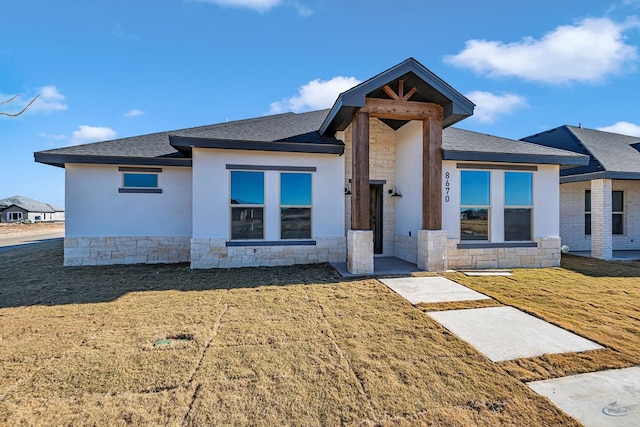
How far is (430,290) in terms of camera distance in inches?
242

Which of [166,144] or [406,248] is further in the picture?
[166,144]

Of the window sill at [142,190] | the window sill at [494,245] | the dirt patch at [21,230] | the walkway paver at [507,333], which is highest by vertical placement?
the window sill at [142,190]

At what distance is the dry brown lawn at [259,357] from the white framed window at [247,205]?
2271 mm

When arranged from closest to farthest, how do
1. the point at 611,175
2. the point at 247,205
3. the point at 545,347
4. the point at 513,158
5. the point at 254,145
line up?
the point at 545,347 < the point at 254,145 < the point at 247,205 < the point at 513,158 < the point at 611,175

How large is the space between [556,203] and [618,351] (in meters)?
6.93

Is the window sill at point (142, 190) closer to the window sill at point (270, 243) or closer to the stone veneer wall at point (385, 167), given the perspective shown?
the window sill at point (270, 243)

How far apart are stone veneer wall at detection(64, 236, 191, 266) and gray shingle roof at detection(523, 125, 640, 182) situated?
14232mm

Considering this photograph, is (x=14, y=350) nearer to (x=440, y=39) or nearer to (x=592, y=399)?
(x=592, y=399)

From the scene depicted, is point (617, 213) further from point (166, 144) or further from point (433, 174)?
point (166, 144)

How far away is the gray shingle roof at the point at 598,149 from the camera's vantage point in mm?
9984

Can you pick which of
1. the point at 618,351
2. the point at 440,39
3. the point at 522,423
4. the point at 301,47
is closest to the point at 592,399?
the point at 522,423

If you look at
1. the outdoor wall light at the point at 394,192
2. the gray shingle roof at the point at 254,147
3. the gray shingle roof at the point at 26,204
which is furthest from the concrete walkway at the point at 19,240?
the gray shingle roof at the point at 26,204

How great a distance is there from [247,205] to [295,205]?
137 cm

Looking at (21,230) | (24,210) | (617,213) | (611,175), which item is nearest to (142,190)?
(611,175)
